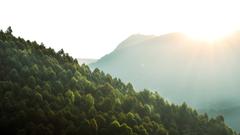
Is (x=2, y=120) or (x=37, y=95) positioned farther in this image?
(x=37, y=95)

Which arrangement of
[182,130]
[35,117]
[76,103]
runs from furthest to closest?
[182,130], [76,103], [35,117]

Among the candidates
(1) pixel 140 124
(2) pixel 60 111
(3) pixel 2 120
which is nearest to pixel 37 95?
(2) pixel 60 111

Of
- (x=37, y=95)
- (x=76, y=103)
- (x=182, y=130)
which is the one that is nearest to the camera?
(x=37, y=95)

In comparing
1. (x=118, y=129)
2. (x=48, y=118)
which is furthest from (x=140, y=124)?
(x=48, y=118)

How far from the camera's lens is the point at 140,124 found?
18012cm

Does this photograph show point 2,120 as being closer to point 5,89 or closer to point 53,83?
point 5,89

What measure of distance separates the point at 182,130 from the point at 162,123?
815 centimetres

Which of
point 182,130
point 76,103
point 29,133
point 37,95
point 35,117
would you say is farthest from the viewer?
point 182,130

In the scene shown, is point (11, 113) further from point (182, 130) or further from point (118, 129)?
point (182, 130)

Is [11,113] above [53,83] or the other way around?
the other way around

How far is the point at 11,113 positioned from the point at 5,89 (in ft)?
93.3

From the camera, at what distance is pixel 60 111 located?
523 feet

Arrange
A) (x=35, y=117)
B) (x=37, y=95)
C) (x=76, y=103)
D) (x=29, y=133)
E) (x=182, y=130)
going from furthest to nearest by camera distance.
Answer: (x=182, y=130), (x=76, y=103), (x=37, y=95), (x=35, y=117), (x=29, y=133)

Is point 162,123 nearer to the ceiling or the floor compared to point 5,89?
nearer to the floor
